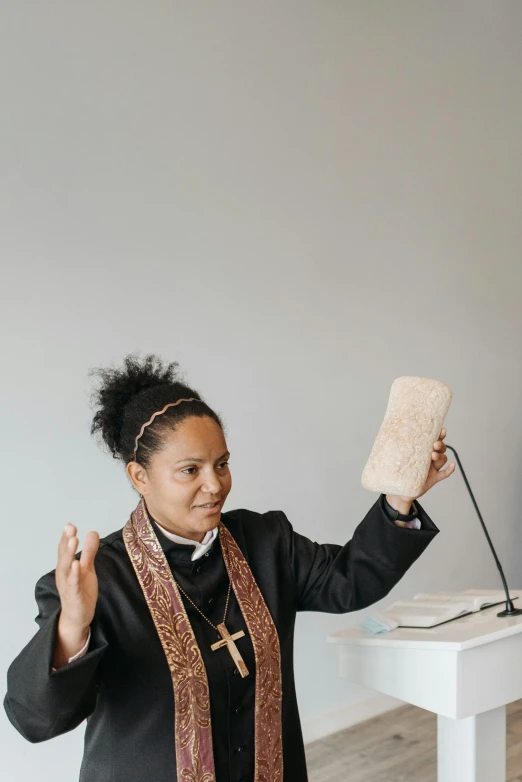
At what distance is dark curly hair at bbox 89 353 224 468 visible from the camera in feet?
6.18

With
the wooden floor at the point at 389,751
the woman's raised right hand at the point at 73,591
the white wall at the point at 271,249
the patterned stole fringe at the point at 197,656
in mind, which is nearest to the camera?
the woman's raised right hand at the point at 73,591

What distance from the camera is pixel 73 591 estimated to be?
148 cm

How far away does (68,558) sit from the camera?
149cm

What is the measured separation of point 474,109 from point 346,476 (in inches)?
88.7

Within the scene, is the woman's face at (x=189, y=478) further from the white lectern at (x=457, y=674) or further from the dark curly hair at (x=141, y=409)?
the white lectern at (x=457, y=674)

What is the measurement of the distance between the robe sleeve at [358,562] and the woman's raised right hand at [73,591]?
678 millimetres

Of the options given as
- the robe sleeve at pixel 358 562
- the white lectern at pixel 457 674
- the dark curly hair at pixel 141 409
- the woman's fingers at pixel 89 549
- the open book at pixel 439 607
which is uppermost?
the dark curly hair at pixel 141 409

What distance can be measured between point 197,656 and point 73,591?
404mm

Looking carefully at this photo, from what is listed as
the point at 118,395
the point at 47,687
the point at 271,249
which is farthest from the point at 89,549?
the point at 271,249

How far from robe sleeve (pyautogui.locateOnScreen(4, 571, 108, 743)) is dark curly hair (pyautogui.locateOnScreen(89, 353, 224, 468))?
45 centimetres

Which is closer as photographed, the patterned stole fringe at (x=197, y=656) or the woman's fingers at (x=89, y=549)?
the woman's fingers at (x=89, y=549)

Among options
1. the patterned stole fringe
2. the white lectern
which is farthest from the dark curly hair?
the white lectern

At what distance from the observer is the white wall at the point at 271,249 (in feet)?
9.78

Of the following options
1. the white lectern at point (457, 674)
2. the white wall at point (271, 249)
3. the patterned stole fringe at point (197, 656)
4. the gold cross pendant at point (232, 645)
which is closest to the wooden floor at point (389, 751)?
the white wall at point (271, 249)
